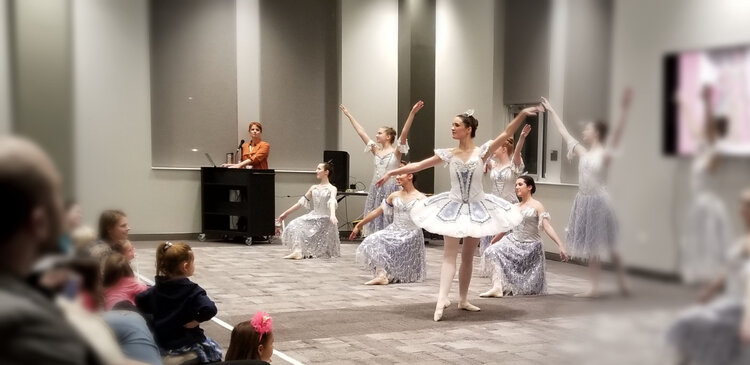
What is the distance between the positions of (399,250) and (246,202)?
3502mm

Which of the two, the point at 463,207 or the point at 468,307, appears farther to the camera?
the point at 468,307

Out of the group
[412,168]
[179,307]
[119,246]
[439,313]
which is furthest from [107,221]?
[439,313]

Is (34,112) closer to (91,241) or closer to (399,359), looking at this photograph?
(91,241)

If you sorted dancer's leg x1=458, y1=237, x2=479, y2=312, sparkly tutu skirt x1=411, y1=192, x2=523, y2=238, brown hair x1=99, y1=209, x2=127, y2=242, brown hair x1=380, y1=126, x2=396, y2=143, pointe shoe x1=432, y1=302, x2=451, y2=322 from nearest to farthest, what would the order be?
1. brown hair x1=99, y1=209, x2=127, y2=242
2. sparkly tutu skirt x1=411, y1=192, x2=523, y2=238
3. pointe shoe x1=432, y1=302, x2=451, y2=322
4. dancer's leg x1=458, y1=237, x2=479, y2=312
5. brown hair x1=380, y1=126, x2=396, y2=143

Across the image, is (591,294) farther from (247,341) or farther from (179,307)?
(247,341)

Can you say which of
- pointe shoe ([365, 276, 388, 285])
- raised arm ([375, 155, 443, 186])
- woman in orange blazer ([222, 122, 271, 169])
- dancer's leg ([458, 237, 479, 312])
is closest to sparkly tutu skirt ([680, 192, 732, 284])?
raised arm ([375, 155, 443, 186])

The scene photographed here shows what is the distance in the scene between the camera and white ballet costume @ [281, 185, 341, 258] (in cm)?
802

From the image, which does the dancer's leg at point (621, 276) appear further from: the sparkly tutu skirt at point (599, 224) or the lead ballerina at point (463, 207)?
the lead ballerina at point (463, 207)

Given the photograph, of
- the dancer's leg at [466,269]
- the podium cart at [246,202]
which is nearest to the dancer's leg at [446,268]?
the dancer's leg at [466,269]

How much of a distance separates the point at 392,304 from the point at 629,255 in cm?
505

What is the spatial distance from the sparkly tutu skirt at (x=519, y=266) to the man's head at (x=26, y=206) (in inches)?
223

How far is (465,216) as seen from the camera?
A: 14.7ft

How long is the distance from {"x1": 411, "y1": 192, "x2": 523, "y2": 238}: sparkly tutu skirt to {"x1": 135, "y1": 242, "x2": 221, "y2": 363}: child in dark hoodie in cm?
197

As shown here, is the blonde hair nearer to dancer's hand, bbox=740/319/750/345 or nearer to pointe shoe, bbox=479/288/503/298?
dancer's hand, bbox=740/319/750/345
